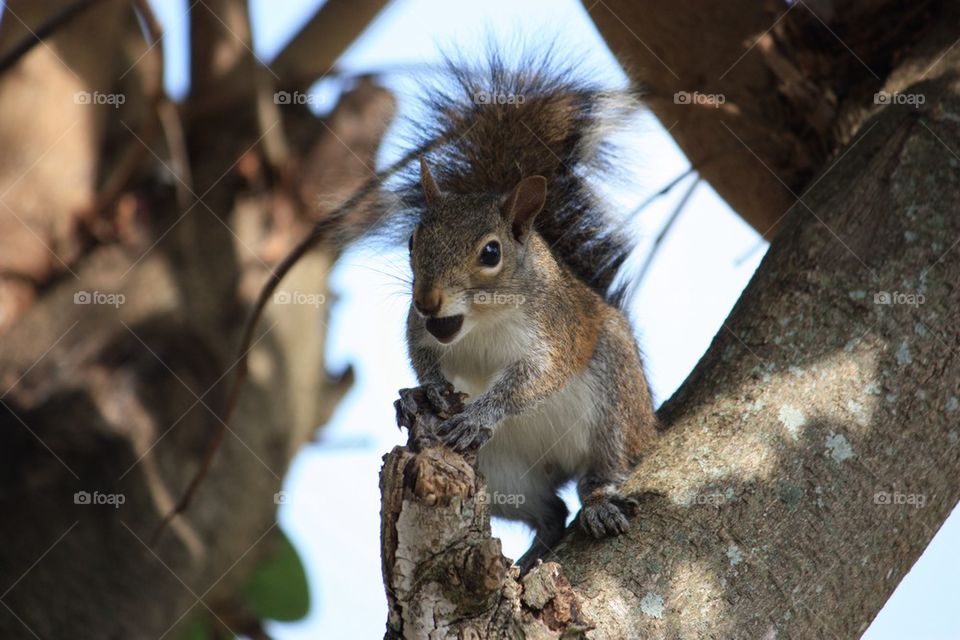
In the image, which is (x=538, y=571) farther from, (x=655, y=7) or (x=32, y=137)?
(x=32, y=137)

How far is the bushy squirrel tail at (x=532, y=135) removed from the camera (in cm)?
302

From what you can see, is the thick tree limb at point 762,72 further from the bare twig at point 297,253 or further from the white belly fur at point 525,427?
the white belly fur at point 525,427

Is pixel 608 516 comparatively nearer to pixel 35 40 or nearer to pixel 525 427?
pixel 525 427

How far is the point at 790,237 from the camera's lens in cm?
268

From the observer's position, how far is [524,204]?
289cm

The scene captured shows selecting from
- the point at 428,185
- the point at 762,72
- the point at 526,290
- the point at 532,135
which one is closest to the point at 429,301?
the point at 526,290

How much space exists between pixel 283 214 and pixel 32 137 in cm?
100

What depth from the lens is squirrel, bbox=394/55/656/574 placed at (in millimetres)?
2756

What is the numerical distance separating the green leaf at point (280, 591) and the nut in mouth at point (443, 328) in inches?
56.4

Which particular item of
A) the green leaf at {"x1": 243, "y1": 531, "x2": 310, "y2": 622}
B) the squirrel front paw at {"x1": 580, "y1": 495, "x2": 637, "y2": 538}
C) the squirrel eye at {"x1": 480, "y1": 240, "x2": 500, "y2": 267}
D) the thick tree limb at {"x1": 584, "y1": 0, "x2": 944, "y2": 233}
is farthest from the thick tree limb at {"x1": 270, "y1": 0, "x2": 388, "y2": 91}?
the squirrel front paw at {"x1": 580, "y1": 495, "x2": 637, "y2": 538}

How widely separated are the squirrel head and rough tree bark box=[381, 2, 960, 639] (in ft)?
1.85

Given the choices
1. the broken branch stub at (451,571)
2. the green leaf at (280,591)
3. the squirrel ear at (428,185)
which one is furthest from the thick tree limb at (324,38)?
the broken branch stub at (451,571)

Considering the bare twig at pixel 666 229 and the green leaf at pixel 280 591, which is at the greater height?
the bare twig at pixel 666 229

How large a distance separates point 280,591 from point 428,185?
1569 mm
